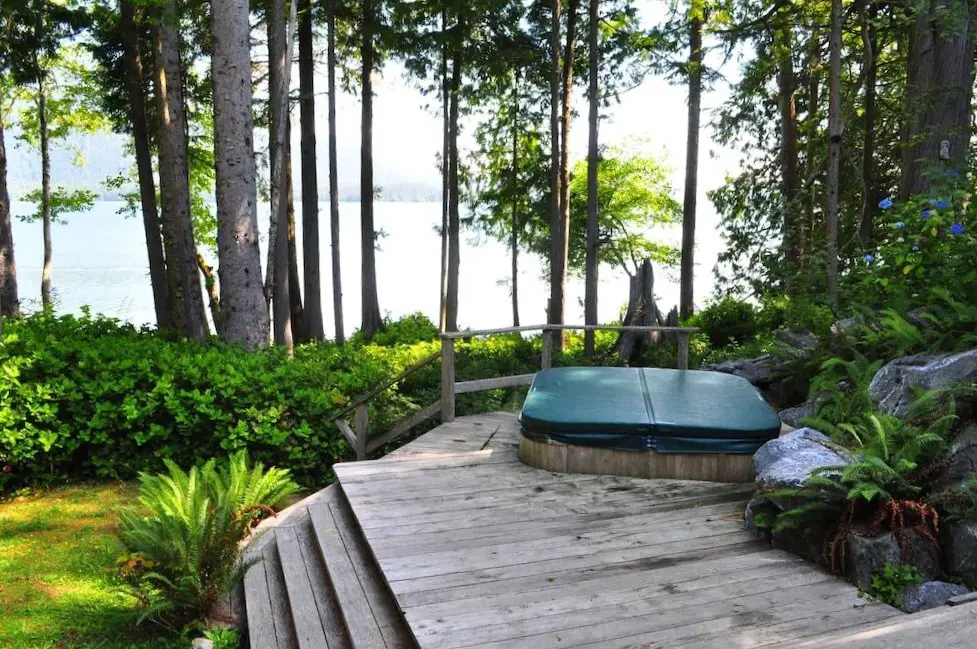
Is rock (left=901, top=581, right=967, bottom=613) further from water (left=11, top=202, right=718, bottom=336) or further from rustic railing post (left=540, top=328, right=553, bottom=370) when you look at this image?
water (left=11, top=202, right=718, bottom=336)

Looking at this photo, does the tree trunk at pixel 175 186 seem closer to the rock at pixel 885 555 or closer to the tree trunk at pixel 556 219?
the tree trunk at pixel 556 219

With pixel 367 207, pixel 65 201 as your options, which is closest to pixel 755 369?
pixel 367 207

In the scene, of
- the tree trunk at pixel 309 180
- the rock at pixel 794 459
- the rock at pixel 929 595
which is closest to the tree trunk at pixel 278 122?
the tree trunk at pixel 309 180

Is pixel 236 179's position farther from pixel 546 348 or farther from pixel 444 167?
pixel 444 167

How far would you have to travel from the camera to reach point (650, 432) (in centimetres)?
515

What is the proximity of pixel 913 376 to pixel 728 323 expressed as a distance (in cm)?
1080

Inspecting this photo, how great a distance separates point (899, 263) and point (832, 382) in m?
1.37

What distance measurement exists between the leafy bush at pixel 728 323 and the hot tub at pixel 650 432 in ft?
30.9

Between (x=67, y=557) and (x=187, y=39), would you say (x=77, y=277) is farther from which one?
(x=67, y=557)

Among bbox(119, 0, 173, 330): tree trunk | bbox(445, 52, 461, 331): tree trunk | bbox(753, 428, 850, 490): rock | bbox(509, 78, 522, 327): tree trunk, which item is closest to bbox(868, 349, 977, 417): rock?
bbox(753, 428, 850, 490): rock

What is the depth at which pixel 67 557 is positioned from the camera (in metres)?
5.41

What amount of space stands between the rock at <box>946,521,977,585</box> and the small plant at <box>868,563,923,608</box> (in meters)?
0.17

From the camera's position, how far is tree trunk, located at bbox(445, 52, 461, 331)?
17109 millimetres

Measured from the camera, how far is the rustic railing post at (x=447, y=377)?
6934 millimetres
